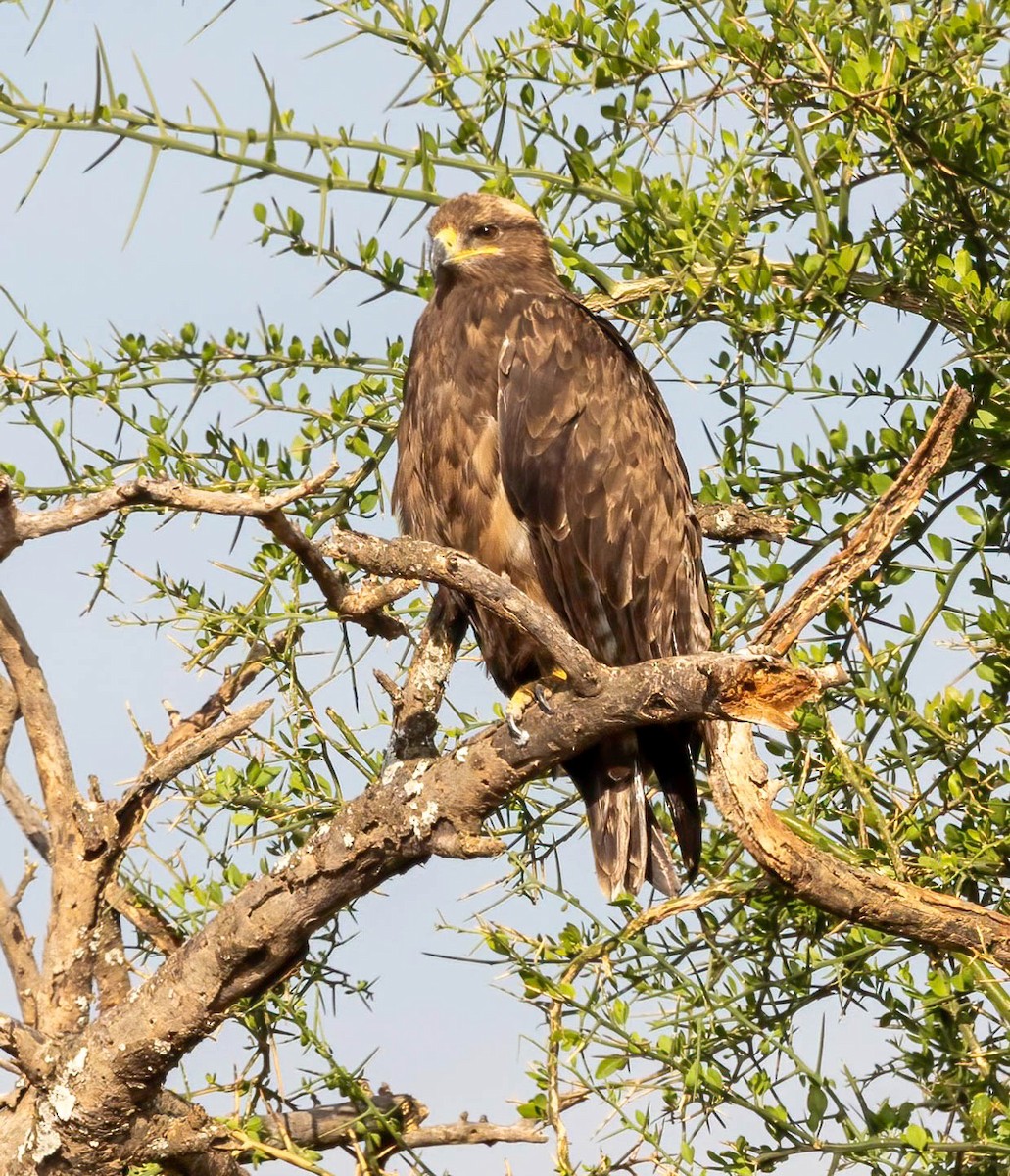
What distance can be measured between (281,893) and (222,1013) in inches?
17.5

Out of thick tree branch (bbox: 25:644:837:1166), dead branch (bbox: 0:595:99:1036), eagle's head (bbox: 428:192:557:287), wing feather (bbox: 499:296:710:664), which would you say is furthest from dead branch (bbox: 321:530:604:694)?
eagle's head (bbox: 428:192:557:287)

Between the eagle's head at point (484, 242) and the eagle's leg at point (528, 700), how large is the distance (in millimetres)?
1433

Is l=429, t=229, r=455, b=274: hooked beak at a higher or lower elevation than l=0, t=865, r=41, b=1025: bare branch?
higher

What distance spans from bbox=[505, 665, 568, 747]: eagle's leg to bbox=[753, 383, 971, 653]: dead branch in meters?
0.56

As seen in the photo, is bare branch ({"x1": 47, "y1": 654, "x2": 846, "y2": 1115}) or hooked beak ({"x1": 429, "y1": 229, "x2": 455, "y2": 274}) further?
hooked beak ({"x1": 429, "y1": 229, "x2": 455, "y2": 274})

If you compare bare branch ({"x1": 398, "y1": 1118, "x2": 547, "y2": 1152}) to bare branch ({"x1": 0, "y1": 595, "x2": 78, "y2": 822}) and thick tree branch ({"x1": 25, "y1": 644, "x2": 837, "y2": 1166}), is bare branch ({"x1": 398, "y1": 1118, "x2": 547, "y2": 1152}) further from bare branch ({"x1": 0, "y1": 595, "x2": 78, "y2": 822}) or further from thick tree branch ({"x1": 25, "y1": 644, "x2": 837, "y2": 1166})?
bare branch ({"x1": 0, "y1": 595, "x2": 78, "y2": 822})

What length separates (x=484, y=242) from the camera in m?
5.14

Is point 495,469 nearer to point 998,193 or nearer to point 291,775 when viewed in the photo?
point 291,775

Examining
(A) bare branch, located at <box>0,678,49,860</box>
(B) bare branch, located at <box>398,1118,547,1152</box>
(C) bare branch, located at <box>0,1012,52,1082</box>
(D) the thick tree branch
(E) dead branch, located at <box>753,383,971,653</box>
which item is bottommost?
(B) bare branch, located at <box>398,1118,547,1152</box>

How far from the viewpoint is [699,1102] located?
4.03 meters

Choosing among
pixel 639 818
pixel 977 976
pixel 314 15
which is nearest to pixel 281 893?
pixel 639 818

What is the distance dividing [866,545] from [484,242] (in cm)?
228

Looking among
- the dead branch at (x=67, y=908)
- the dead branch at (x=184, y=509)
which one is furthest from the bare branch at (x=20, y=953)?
the dead branch at (x=184, y=509)

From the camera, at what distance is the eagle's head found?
504 cm
